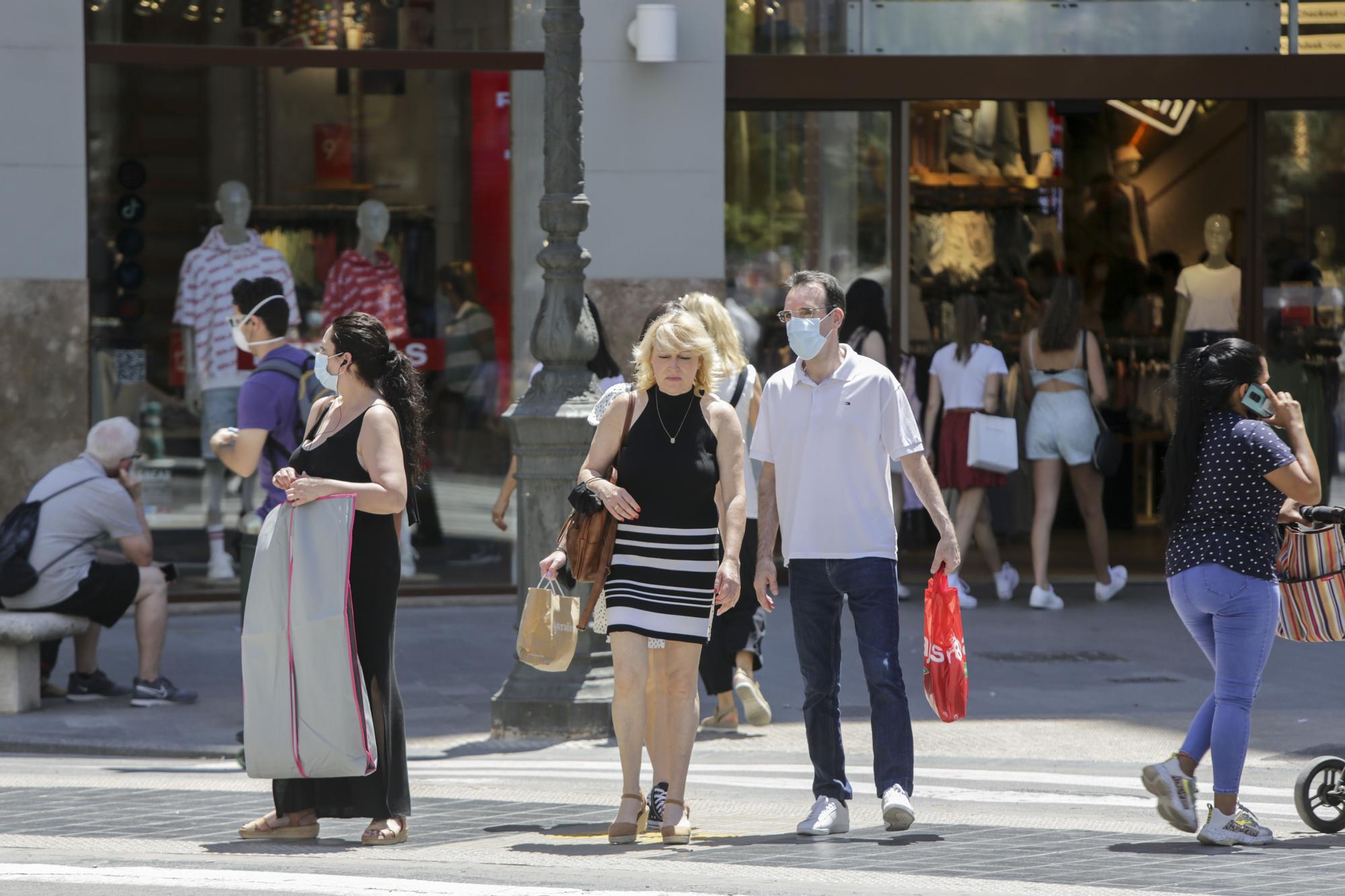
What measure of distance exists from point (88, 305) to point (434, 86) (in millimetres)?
2632

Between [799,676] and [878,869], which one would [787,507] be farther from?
[799,676]

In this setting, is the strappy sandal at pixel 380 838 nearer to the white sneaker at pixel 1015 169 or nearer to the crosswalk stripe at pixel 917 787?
the crosswalk stripe at pixel 917 787

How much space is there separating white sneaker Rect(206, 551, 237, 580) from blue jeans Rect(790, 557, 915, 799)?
6795 mm

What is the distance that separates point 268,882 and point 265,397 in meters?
3.05

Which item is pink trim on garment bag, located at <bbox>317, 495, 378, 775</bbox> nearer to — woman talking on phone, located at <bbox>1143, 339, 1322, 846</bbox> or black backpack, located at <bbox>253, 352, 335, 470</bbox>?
black backpack, located at <bbox>253, 352, 335, 470</bbox>

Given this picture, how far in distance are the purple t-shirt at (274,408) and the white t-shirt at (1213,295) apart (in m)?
7.49

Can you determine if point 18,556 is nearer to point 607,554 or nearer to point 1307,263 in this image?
point 607,554

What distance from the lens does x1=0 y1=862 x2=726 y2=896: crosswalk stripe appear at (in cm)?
560

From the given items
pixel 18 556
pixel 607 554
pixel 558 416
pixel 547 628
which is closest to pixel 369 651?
pixel 547 628

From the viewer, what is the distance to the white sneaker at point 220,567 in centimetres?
1263

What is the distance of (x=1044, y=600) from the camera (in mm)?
12445

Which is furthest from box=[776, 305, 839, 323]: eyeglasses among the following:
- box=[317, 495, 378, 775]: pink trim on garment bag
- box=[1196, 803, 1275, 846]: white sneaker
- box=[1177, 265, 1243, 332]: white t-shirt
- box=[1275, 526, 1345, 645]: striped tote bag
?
box=[1177, 265, 1243, 332]: white t-shirt

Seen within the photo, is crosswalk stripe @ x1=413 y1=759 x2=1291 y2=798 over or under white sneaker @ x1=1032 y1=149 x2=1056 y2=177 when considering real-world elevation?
under

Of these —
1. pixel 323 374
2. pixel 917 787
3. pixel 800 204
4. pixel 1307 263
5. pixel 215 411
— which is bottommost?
pixel 917 787
